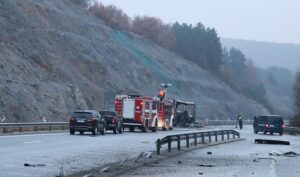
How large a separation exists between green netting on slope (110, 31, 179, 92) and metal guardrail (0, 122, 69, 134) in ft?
161

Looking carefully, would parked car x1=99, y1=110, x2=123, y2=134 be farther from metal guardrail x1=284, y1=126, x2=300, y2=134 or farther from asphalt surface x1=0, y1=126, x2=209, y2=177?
metal guardrail x1=284, y1=126, x2=300, y2=134

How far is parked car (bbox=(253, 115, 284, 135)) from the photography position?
211 ft

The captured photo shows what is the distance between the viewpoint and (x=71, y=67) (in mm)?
74250

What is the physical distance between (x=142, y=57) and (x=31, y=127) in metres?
58.8

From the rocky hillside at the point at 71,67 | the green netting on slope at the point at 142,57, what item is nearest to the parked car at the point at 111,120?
the rocky hillside at the point at 71,67

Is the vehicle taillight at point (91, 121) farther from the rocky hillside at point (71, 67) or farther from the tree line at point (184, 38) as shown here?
the tree line at point (184, 38)

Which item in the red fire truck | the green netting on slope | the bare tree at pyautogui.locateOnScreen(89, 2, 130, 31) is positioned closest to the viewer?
the red fire truck

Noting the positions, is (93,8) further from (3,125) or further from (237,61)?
(3,125)

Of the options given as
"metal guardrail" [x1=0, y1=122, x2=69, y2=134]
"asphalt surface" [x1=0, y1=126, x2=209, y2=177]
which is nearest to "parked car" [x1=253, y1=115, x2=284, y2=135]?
"metal guardrail" [x1=0, y1=122, x2=69, y2=134]

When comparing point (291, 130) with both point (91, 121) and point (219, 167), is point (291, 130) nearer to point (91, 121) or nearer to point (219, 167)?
point (91, 121)

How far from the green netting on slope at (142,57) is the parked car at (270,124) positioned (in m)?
36.4

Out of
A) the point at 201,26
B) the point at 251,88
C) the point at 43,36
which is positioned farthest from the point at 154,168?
the point at 251,88

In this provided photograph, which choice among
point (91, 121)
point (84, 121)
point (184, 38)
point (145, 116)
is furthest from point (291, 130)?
point (184, 38)

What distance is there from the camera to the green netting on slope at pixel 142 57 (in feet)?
337
